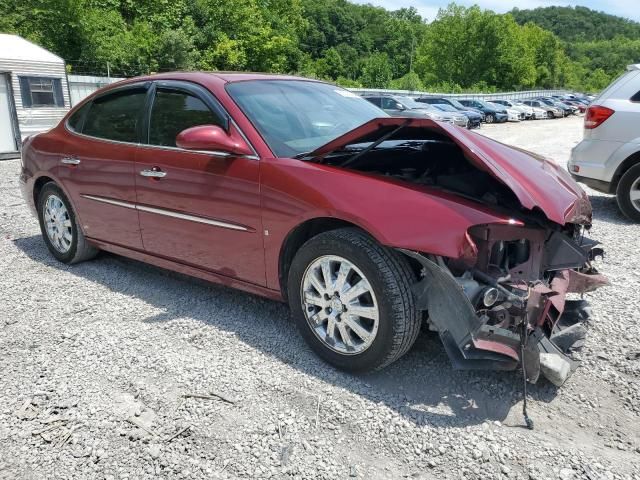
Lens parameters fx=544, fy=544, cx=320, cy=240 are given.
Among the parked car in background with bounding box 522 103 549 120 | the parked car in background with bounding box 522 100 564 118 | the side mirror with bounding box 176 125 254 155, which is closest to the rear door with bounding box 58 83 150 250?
the side mirror with bounding box 176 125 254 155

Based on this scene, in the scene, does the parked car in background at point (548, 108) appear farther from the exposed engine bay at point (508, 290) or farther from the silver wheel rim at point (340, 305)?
the silver wheel rim at point (340, 305)

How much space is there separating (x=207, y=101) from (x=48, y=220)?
2484 millimetres

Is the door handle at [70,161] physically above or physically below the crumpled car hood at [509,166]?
below

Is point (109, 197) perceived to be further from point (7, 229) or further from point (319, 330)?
point (7, 229)

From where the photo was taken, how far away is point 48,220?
517cm

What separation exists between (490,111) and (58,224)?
3321 cm

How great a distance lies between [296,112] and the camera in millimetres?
3762

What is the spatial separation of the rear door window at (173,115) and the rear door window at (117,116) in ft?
0.61

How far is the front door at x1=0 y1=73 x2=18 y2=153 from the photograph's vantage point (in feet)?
43.4

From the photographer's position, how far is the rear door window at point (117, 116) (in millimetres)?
4172

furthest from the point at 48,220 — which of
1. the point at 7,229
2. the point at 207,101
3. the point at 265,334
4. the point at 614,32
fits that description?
the point at 614,32

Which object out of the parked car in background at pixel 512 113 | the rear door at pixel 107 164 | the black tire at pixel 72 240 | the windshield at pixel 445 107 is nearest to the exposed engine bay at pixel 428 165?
the rear door at pixel 107 164

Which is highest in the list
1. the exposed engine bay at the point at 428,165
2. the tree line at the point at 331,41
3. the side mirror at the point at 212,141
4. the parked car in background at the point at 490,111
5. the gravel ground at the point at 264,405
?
the tree line at the point at 331,41

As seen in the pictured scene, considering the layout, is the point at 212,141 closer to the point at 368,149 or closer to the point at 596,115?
the point at 368,149
